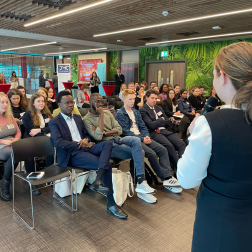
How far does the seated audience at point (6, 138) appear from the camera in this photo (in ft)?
9.77

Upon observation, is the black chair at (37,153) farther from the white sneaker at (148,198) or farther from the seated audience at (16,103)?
the seated audience at (16,103)

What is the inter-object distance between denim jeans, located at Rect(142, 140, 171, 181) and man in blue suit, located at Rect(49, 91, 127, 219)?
66 centimetres

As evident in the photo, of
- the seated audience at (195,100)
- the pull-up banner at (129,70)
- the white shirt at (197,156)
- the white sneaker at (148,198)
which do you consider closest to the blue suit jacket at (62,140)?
the white sneaker at (148,198)

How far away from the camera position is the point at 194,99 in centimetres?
610

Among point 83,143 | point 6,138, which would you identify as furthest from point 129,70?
point 83,143

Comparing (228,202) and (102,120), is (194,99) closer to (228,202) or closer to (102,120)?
Answer: (102,120)

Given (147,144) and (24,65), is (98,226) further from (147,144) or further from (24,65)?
(24,65)

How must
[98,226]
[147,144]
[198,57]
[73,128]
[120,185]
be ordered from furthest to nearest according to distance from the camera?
[198,57] → [147,144] → [73,128] → [120,185] → [98,226]

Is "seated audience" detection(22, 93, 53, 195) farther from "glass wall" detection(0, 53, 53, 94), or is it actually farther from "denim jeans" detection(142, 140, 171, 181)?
"glass wall" detection(0, 53, 53, 94)

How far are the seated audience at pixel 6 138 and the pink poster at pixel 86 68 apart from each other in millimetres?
12261

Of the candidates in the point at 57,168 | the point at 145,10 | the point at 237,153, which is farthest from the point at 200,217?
the point at 145,10

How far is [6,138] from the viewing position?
324 cm

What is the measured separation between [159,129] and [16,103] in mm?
2509

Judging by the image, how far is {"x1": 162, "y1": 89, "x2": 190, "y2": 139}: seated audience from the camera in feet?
16.0
